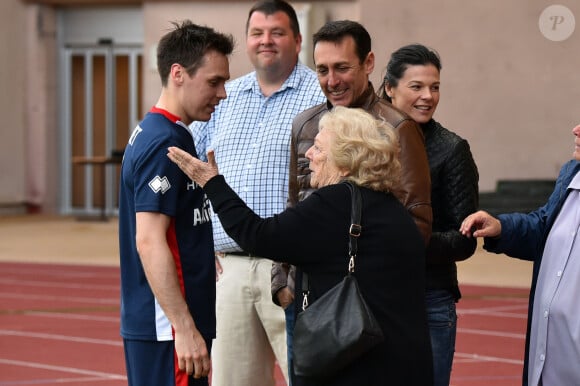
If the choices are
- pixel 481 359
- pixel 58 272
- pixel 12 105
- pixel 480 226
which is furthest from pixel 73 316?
pixel 12 105

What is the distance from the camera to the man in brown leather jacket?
4.43 metres

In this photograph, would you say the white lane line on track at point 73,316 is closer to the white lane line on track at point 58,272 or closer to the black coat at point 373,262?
the white lane line on track at point 58,272

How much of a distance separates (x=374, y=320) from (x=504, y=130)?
58.9ft

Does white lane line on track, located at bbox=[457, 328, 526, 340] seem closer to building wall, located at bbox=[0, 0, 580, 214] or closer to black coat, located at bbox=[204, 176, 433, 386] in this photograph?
black coat, located at bbox=[204, 176, 433, 386]

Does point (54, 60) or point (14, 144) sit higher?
point (54, 60)

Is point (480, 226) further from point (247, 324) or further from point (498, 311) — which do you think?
point (498, 311)

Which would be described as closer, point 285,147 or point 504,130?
point 285,147

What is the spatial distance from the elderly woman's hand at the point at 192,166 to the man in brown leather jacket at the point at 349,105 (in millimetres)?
765

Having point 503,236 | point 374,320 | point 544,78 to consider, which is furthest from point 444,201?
point 544,78

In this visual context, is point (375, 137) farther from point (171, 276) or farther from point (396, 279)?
point (171, 276)

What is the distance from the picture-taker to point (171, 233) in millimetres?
4098

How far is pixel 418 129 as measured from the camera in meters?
4.61

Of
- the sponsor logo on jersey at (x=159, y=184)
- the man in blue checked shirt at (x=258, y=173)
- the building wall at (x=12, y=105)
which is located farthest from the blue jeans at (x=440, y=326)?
the building wall at (x=12, y=105)

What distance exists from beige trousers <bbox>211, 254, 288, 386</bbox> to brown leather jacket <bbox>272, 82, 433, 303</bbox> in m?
0.41
